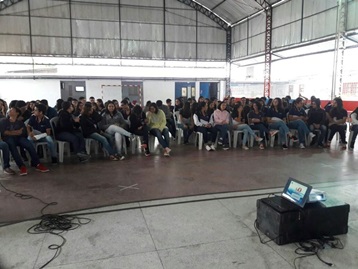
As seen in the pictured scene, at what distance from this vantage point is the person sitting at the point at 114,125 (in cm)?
570

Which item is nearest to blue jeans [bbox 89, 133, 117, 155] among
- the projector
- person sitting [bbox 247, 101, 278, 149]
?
person sitting [bbox 247, 101, 278, 149]

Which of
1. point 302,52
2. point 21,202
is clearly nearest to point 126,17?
point 302,52

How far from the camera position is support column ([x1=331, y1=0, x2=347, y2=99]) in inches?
368

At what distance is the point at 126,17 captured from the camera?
14.7 metres

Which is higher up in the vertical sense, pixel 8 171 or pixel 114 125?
pixel 114 125

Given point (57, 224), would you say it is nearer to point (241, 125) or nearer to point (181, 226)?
point (181, 226)

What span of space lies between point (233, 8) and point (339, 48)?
6845 millimetres

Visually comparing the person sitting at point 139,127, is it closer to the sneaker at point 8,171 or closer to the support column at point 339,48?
the sneaker at point 8,171

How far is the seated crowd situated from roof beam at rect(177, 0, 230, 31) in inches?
387

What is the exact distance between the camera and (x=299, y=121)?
6676mm

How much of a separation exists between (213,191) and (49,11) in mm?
13652

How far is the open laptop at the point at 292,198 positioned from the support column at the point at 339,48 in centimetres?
860

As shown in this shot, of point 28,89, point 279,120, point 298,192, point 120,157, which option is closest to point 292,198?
point 298,192

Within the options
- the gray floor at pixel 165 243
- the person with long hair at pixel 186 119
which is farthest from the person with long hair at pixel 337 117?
the gray floor at pixel 165 243
